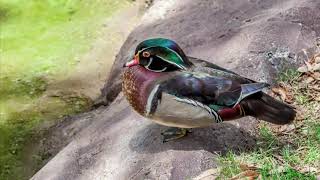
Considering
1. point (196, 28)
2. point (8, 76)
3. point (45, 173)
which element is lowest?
point (8, 76)

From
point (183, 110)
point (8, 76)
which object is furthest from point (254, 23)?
point (8, 76)

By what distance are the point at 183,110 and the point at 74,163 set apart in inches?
40.5

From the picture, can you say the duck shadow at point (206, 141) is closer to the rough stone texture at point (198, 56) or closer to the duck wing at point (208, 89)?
the rough stone texture at point (198, 56)

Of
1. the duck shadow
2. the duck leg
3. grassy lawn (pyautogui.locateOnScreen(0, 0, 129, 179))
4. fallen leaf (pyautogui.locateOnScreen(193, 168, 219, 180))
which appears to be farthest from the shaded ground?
fallen leaf (pyautogui.locateOnScreen(193, 168, 219, 180))

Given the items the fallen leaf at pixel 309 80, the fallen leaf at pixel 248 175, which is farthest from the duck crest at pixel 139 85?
the fallen leaf at pixel 309 80

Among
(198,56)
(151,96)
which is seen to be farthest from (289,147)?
(198,56)

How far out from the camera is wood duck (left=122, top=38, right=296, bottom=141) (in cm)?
319

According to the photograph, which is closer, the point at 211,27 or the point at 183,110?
the point at 183,110

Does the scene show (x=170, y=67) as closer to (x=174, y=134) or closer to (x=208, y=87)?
(x=208, y=87)

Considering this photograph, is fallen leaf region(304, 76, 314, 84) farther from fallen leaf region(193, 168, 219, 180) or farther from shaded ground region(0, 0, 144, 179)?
shaded ground region(0, 0, 144, 179)

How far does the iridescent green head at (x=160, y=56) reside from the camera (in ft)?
10.6

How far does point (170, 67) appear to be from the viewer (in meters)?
3.28

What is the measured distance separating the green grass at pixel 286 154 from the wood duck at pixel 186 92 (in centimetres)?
24

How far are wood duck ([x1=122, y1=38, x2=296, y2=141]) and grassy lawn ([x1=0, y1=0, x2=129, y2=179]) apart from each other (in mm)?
1909
